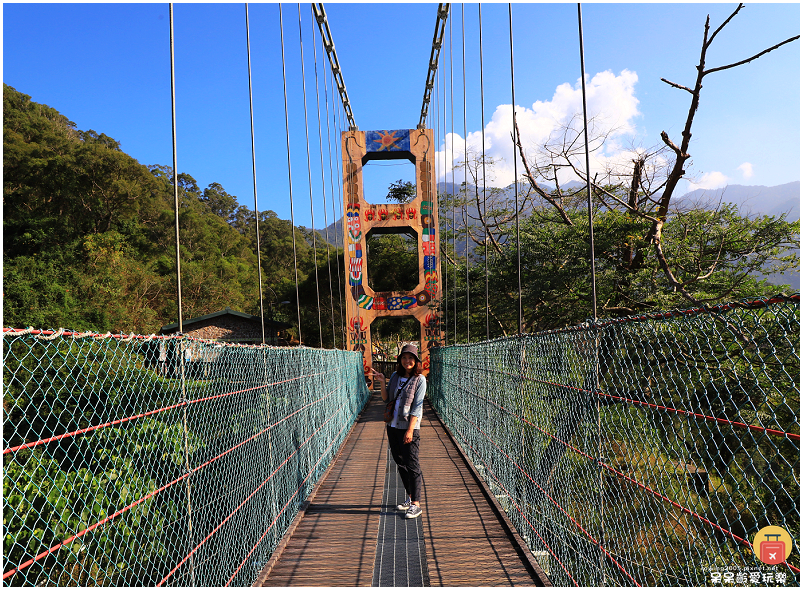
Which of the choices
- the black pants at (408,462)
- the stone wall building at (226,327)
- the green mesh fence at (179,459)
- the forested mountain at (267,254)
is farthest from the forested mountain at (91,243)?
the black pants at (408,462)

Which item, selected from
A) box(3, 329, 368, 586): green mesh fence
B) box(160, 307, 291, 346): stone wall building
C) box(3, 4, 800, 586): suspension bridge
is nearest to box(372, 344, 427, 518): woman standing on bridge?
box(3, 4, 800, 586): suspension bridge

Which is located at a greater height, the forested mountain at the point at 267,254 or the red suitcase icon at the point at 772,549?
the forested mountain at the point at 267,254

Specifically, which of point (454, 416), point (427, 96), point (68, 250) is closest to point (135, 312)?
point (68, 250)

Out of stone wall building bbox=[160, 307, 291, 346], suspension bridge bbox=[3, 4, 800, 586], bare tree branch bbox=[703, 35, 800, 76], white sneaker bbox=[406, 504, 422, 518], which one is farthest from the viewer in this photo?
stone wall building bbox=[160, 307, 291, 346]

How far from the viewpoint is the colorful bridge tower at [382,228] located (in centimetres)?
2200

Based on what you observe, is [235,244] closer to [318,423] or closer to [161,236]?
[161,236]

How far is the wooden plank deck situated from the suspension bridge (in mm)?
18

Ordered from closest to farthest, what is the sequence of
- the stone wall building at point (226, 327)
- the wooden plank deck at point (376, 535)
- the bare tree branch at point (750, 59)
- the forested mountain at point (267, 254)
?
the wooden plank deck at point (376, 535), the bare tree branch at point (750, 59), the forested mountain at point (267, 254), the stone wall building at point (226, 327)

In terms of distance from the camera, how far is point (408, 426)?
4.37 metres

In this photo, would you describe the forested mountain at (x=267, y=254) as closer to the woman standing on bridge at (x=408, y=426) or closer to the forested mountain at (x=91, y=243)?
the forested mountain at (x=91, y=243)

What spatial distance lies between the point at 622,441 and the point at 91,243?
2906 centimetres

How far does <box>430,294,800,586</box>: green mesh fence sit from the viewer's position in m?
1.66

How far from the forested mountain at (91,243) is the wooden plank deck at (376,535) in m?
18.0

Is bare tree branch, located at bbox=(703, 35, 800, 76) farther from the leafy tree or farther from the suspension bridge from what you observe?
the leafy tree
